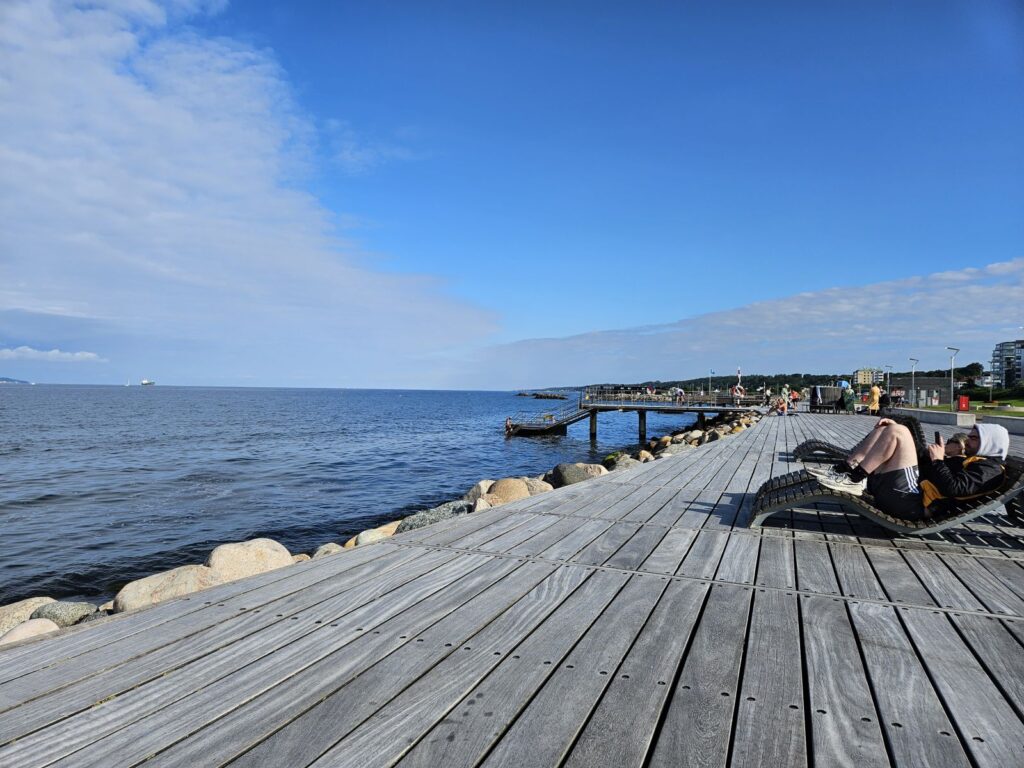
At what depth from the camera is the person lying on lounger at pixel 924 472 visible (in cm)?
382

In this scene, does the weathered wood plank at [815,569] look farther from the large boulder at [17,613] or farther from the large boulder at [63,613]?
the large boulder at [17,613]

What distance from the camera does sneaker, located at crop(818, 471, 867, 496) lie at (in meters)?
4.19

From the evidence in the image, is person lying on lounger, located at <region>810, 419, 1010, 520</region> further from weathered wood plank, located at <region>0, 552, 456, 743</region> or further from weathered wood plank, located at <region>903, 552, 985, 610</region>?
weathered wood plank, located at <region>0, 552, 456, 743</region>

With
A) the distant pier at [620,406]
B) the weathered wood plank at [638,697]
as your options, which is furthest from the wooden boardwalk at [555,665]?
the distant pier at [620,406]

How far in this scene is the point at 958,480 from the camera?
3.83m

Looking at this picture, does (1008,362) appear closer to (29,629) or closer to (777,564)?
(777,564)

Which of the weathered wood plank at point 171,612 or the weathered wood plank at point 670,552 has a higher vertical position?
the weathered wood plank at point 171,612

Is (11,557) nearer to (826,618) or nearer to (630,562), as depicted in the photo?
(630,562)

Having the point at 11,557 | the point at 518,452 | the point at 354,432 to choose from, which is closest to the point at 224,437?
the point at 354,432

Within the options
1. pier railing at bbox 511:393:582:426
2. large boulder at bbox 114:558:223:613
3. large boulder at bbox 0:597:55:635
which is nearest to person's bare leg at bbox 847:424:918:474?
large boulder at bbox 114:558:223:613

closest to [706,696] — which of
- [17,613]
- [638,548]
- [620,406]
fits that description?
[638,548]

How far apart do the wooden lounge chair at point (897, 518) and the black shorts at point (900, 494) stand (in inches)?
2.1

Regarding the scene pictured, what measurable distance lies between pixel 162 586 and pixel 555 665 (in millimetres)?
4388

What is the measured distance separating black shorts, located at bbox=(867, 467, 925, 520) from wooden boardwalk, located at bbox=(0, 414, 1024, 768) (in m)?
0.31
